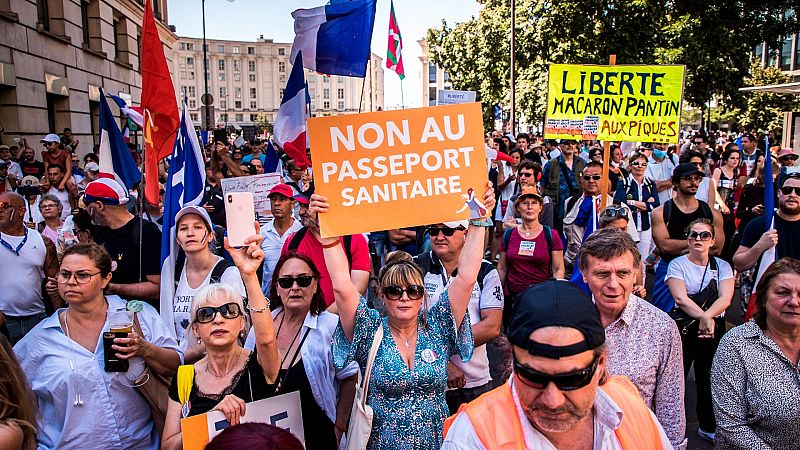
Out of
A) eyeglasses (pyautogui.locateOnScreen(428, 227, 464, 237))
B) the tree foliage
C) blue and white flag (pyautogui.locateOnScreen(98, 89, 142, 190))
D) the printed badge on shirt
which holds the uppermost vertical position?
the tree foliage

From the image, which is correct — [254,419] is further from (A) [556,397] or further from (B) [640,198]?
(B) [640,198]

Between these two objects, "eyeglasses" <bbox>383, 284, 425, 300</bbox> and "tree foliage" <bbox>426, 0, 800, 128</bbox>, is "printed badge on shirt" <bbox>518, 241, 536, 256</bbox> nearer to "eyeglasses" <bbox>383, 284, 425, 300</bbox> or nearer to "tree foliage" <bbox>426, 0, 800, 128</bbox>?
"eyeglasses" <bbox>383, 284, 425, 300</bbox>

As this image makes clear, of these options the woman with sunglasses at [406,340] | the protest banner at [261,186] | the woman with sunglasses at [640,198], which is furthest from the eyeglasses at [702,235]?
the protest banner at [261,186]

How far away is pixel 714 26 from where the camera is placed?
2089 cm

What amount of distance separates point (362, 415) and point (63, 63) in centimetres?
1863

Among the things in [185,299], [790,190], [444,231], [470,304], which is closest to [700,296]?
[790,190]

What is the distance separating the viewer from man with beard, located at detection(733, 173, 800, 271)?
16.0 feet

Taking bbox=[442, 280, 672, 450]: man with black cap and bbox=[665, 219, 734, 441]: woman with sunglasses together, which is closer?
bbox=[442, 280, 672, 450]: man with black cap

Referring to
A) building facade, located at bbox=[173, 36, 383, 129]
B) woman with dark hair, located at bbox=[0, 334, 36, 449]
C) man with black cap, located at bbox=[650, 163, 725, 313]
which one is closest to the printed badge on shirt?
man with black cap, located at bbox=[650, 163, 725, 313]

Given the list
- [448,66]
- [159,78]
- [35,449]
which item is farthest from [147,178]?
[448,66]

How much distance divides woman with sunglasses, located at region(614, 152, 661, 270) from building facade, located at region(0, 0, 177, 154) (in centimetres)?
1381

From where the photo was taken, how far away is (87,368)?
3098mm

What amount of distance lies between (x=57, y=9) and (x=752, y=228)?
19.0 metres

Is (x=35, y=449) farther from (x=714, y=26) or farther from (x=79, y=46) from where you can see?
(x=714, y=26)
